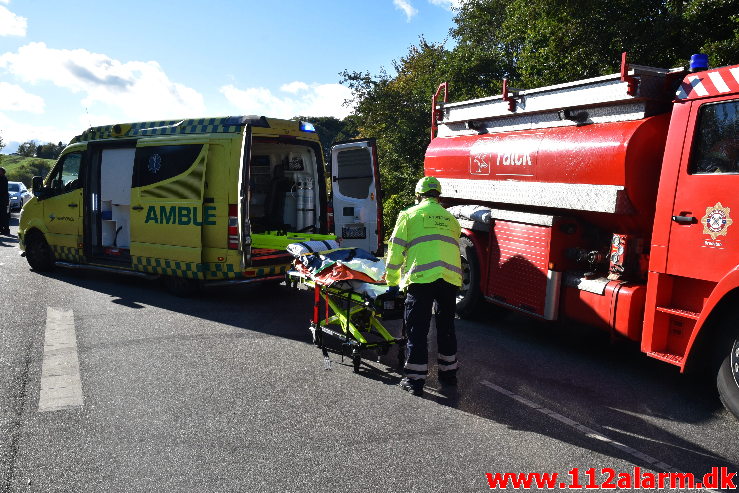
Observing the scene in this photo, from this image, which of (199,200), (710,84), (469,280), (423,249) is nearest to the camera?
(710,84)

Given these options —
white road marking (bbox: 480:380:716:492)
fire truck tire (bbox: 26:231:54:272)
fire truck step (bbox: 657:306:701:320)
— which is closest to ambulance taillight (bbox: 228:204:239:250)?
white road marking (bbox: 480:380:716:492)

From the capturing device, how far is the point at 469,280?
776cm

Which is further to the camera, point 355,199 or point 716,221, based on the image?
point 355,199

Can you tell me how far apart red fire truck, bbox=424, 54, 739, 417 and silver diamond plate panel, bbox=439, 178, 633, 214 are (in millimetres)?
13

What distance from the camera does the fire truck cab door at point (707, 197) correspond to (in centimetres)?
464

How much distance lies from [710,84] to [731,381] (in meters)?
2.29

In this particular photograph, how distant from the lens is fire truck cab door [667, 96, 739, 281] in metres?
4.64

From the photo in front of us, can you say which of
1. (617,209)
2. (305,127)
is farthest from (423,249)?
(305,127)

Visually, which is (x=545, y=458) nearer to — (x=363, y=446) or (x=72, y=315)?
(x=363, y=446)

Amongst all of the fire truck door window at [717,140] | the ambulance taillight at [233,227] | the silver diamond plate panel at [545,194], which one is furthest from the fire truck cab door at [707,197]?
the ambulance taillight at [233,227]

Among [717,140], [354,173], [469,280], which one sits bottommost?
[469,280]

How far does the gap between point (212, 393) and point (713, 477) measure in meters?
3.54

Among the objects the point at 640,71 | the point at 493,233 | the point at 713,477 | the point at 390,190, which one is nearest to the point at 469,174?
the point at 493,233

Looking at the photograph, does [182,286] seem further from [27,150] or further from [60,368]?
[27,150]
